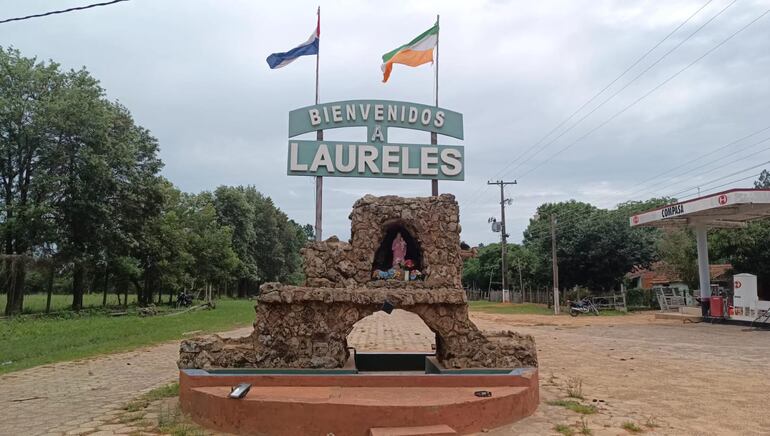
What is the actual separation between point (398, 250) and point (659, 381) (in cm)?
573

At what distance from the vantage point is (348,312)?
324 inches

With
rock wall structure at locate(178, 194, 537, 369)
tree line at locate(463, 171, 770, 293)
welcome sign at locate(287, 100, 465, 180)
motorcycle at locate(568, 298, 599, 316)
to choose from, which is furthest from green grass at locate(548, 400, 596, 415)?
tree line at locate(463, 171, 770, 293)

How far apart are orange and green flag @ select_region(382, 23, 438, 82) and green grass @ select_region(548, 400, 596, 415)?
7301 millimetres

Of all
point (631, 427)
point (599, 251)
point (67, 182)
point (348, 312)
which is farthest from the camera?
point (599, 251)

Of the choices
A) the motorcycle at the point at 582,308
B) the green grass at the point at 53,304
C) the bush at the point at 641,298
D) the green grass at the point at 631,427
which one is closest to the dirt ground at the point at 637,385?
the green grass at the point at 631,427

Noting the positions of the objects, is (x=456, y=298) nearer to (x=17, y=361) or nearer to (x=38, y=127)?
(x=17, y=361)

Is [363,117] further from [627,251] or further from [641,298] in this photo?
[641,298]

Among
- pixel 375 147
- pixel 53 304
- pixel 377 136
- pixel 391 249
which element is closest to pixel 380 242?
pixel 391 249

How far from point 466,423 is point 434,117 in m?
6.25

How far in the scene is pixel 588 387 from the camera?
372 inches

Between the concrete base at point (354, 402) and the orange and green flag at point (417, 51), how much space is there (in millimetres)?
6778

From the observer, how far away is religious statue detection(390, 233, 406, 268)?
9554 mm

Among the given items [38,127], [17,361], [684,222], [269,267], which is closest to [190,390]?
[17,361]

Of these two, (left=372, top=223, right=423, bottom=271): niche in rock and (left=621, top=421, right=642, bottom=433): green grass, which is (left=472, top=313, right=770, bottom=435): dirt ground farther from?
(left=372, top=223, right=423, bottom=271): niche in rock
